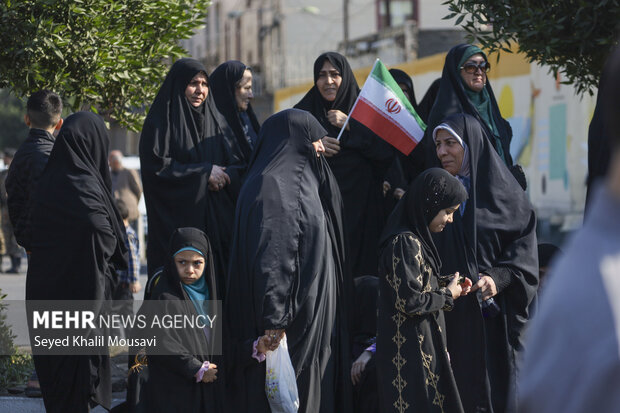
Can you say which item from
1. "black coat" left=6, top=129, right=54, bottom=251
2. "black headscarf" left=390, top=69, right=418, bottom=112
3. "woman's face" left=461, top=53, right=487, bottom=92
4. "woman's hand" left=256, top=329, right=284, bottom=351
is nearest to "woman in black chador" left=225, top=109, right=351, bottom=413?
"woman's hand" left=256, top=329, right=284, bottom=351

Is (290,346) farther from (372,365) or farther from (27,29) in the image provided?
(27,29)

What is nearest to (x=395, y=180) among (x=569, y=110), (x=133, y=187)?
(x=133, y=187)

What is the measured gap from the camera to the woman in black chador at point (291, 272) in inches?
184

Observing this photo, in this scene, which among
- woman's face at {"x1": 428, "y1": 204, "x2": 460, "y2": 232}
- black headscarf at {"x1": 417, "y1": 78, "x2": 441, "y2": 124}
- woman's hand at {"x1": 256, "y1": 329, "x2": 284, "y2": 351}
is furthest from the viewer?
black headscarf at {"x1": 417, "y1": 78, "x2": 441, "y2": 124}

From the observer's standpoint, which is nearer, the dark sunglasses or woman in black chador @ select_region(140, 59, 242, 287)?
the dark sunglasses

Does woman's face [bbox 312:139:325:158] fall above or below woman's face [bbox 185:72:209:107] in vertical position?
below

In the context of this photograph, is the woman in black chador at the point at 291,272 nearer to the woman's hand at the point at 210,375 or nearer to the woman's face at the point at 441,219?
the woman's hand at the point at 210,375

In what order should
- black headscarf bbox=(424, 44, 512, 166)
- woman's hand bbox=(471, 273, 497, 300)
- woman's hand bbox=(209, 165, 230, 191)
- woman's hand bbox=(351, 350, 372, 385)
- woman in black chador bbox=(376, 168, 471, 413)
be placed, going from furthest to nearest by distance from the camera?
woman's hand bbox=(209, 165, 230, 191), black headscarf bbox=(424, 44, 512, 166), woman's hand bbox=(351, 350, 372, 385), woman's hand bbox=(471, 273, 497, 300), woman in black chador bbox=(376, 168, 471, 413)

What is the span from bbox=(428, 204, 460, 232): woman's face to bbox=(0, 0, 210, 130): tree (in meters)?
2.66

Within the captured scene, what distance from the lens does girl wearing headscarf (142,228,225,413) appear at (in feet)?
15.4

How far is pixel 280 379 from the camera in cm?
466

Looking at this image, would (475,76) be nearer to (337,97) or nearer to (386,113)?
(386,113)

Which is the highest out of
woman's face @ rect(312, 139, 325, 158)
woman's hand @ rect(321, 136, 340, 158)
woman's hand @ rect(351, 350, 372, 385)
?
woman's face @ rect(312, 139, 325, 158)

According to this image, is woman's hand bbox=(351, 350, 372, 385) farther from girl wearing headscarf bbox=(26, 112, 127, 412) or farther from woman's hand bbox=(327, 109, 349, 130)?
woman's hand bbox=(327, 109, 349, 130)
